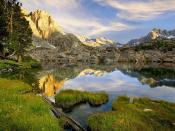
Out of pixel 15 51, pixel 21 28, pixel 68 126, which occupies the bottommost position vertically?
pixel 68 126

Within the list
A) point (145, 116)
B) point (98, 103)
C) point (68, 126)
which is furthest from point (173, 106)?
point (68, 126)

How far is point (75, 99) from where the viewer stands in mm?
39906

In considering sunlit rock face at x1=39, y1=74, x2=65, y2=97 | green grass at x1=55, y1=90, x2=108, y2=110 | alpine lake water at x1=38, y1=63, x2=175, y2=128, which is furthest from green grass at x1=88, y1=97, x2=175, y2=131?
sunlit rock face at x1=39, y1=74, x2=65, y2=97

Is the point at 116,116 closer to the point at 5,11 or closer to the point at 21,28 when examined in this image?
the point at 5,11

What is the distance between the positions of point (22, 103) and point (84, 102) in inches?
587

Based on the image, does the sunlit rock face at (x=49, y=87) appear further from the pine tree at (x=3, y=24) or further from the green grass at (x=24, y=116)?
the pine tree at (x=3, y=24)

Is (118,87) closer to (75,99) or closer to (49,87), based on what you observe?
(49,87)

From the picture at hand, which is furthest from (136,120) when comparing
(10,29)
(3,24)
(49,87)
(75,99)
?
(3,24)

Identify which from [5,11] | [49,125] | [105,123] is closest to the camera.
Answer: [49,125]

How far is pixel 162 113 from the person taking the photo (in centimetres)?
2917

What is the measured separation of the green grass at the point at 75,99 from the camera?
38003 millimetres

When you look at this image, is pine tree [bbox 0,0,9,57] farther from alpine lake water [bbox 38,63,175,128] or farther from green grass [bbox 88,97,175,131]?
green grass [bbox 88,97,175,131]

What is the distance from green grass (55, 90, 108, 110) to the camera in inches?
1496

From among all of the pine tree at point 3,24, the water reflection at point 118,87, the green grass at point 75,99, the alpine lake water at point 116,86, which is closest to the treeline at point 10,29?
the pine tree at point 3,24
